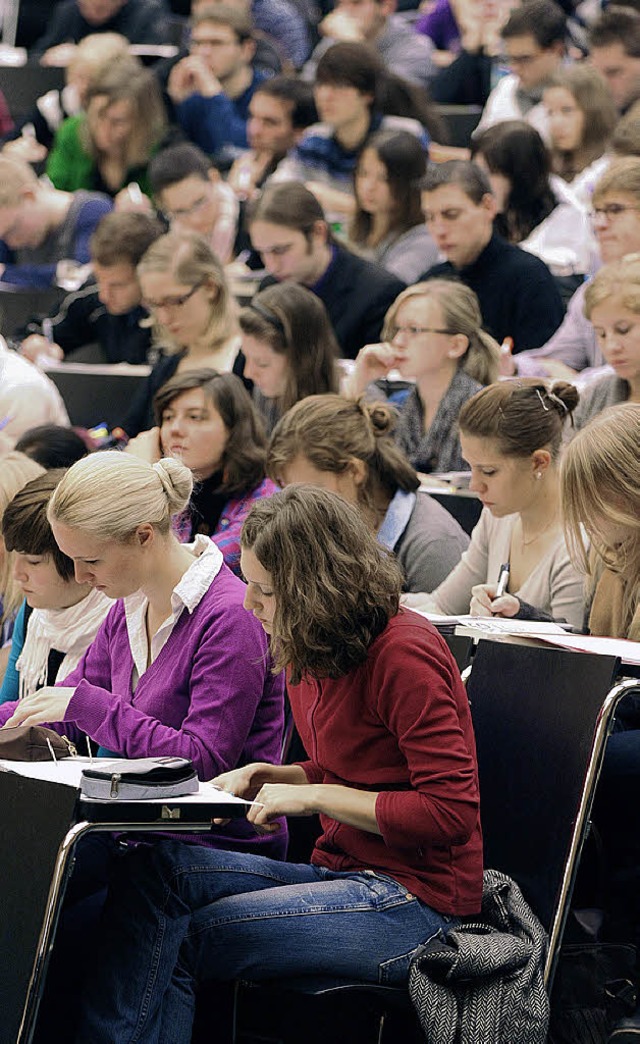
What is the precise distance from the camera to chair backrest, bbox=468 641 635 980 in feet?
7.67

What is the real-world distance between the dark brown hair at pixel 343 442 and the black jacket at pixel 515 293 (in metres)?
1.87

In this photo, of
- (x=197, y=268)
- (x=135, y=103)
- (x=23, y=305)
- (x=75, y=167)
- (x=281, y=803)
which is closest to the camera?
(x=281, y=803)

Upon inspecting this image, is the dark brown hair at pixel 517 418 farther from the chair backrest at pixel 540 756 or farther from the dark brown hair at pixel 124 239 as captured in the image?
the dark brown hair at pixel 124 239

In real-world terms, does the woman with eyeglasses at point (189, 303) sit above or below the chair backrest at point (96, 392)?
above

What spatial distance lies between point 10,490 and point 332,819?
1.33 meters

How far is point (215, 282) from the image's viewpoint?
5145 millimetres

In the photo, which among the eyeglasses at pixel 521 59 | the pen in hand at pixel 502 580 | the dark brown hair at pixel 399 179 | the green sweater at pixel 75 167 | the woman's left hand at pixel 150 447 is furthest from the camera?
the green sweater at pixel 75 167

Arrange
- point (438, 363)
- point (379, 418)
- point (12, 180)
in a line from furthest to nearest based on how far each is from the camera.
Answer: point (12, 180) → point (438, 363) → point (379, 418)

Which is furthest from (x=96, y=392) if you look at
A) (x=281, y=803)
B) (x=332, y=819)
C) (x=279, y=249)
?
(x=281, y=803)

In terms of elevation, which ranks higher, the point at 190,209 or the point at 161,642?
the point at 161,642

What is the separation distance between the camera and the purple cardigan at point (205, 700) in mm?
2543

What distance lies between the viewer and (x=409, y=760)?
2.29 metres

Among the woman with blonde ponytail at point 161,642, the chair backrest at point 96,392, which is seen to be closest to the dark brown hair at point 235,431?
the woman with blonde ponytail at point 161,642

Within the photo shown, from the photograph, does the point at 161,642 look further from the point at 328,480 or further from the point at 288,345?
the point at 288,345
